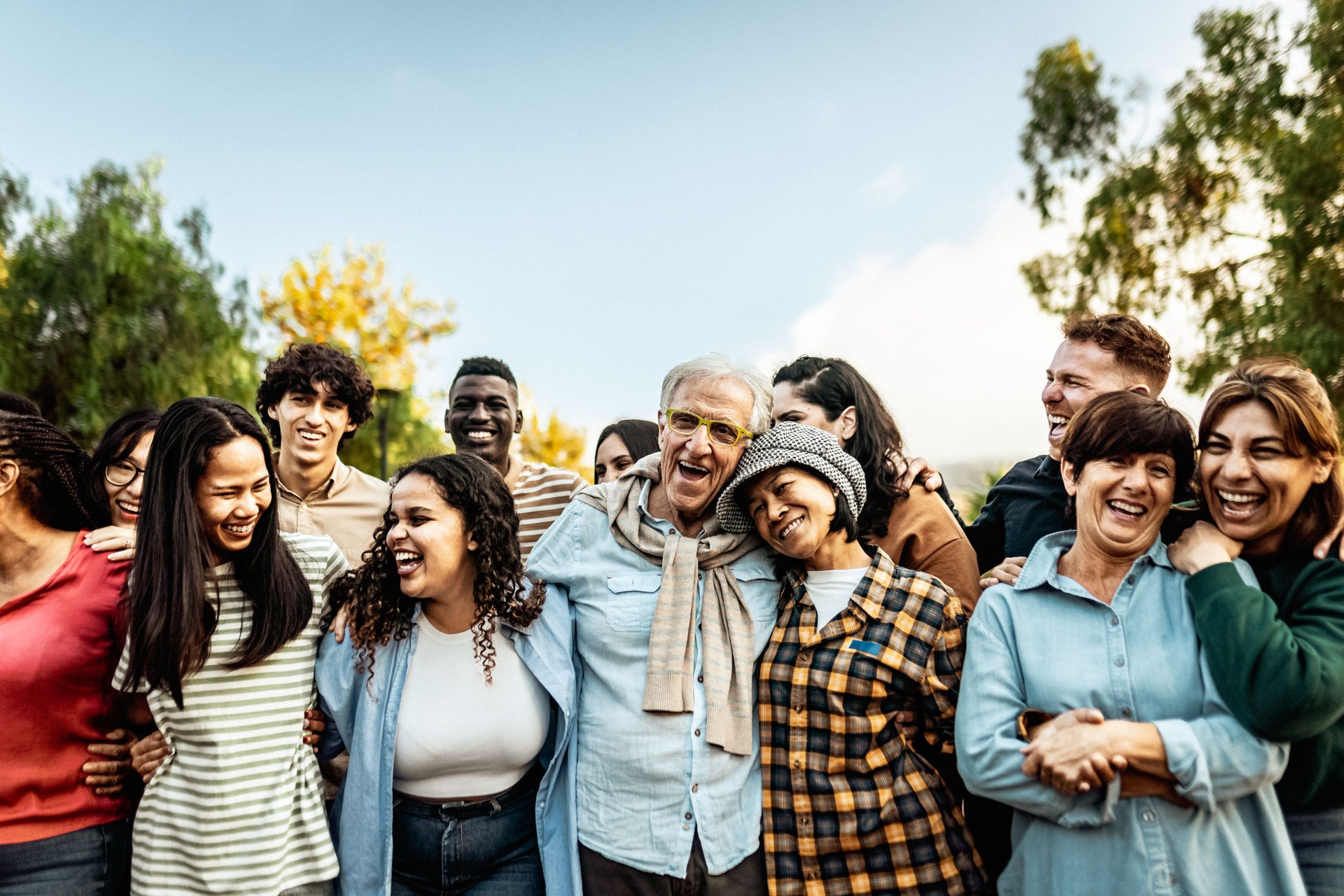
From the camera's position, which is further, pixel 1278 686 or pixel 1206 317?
pixel 1206 317

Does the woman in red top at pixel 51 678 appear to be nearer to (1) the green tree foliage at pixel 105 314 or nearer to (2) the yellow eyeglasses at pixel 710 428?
(2) the yellow eyeglasses at pixel 710 428

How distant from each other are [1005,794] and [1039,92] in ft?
75.3

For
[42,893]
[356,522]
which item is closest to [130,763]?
[42,893]

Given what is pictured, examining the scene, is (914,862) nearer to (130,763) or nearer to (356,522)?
(130,763)

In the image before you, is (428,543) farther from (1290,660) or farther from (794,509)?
(1290,660)

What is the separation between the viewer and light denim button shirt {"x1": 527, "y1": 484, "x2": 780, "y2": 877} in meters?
2.96

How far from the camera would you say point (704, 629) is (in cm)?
316

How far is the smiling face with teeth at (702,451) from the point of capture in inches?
130

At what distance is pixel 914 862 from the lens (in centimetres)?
280

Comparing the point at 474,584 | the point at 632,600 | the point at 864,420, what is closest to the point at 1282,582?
the point at 864,420

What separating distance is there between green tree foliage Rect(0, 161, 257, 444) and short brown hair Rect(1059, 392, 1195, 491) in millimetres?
19903

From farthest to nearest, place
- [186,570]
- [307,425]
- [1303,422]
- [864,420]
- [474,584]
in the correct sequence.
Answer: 1. [307,425]
2. [864,420]
3. [474,584]
4. [186,570]
5. [1303,422]

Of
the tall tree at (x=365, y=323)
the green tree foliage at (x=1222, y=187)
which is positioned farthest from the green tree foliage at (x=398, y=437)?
the green tree foliage at (x=1222, y=187)

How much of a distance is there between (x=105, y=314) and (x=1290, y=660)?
22.2m
